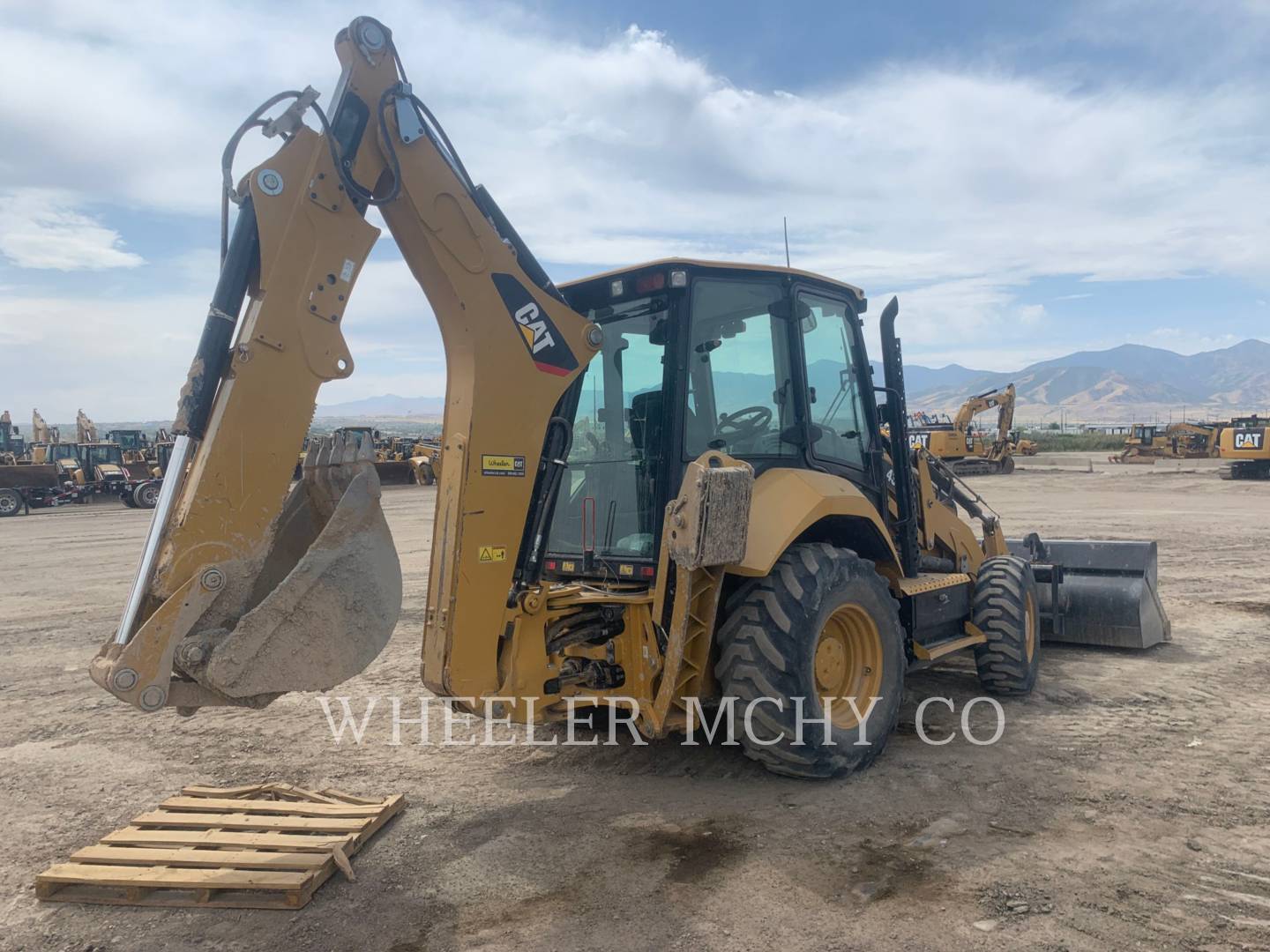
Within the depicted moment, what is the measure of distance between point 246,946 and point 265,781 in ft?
5.72

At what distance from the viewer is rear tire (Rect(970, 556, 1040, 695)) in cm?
606

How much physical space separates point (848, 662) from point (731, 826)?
1257mm

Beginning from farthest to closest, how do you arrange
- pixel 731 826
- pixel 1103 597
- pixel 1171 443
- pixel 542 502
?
pixel 1171 443
pixel 1103 597
pixel 542 502
pixel 731 826

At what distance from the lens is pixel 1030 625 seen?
21.2 feet

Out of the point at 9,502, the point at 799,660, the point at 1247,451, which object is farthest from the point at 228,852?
the point at 1247,451

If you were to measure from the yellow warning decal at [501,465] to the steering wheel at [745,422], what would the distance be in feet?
3.76

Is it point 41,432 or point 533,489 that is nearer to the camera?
point 533,489

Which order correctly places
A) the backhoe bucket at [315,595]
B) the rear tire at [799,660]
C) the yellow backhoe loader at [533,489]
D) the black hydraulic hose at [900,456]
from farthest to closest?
the black hydraulic hose at [900,456]
the rear tire at [799,660]
the yellow backhoe loader at [533,489]
the backhoe bucket at [315,595]

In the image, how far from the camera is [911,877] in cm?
357

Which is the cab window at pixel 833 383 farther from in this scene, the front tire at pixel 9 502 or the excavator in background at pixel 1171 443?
the excavator in background at pixel 1171 443

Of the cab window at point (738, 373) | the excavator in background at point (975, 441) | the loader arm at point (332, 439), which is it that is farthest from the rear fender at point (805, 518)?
the excavator in background at point (975, 441)

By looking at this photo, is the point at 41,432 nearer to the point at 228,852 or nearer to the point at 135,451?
the point at 135,451

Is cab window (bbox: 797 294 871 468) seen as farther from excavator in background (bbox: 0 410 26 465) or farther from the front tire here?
excavator in background (bbox: 0 410 26 465)

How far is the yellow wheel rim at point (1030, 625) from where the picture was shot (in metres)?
6.32
